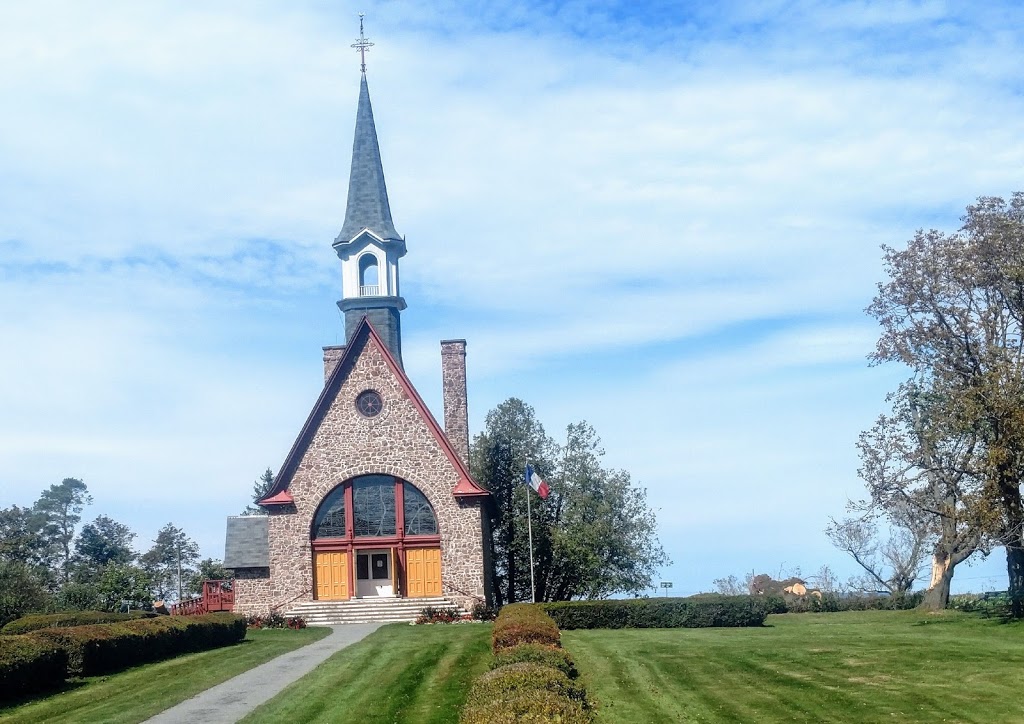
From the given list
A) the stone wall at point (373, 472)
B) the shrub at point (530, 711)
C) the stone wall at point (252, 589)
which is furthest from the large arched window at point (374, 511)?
the shrub at point (530, 711)

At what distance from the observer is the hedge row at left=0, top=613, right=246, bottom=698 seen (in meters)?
19.2

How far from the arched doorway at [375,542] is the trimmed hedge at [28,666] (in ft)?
61.4

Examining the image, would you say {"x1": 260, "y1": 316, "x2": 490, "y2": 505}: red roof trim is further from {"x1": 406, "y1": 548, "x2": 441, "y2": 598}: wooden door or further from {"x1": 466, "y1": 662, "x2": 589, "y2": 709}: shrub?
{"x1": 466, "y1": 662, "x2": 589, "y2": 709}: shrub

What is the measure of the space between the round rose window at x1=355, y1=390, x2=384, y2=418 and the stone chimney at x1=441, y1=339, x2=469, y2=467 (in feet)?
10.4

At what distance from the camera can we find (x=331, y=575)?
39344 millimetres

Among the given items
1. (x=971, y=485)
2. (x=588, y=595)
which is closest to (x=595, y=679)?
(x=971, y=485)

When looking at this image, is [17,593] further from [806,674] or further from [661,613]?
[806,674]

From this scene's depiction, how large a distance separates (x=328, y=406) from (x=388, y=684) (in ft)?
69.7

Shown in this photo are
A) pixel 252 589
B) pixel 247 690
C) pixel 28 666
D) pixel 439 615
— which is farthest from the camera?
pixel 252 589

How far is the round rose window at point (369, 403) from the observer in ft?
132

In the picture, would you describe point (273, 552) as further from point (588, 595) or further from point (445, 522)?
point (588, 595)

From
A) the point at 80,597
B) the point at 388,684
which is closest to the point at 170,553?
the point at 80,597

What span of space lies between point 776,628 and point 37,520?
65.1 m

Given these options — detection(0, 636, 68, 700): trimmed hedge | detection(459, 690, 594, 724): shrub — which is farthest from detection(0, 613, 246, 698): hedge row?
detection(459, 690, 594, 724): shrub
